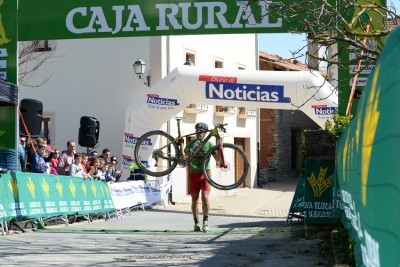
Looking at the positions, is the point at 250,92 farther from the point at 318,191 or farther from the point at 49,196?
the point at 318,191

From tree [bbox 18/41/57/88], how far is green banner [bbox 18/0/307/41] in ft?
46.1

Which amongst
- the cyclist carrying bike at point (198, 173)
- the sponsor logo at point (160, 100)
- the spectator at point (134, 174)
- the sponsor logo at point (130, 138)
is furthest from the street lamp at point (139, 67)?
the cyclist carrying bike at point (198, 173)

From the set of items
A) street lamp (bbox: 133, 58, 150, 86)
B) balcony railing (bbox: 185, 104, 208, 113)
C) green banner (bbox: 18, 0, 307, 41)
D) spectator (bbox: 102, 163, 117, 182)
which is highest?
street lamp (bbox: 133, 58, 150, 86)

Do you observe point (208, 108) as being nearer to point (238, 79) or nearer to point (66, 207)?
point (238, 79)

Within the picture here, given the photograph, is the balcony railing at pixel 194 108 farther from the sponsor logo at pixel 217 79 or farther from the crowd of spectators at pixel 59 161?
the sponsor logo at pixel 217 79

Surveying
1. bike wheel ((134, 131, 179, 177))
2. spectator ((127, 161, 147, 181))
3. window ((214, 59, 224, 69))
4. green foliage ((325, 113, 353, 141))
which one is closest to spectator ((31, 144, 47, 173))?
bike wheel ((134, 131, 179, 177))

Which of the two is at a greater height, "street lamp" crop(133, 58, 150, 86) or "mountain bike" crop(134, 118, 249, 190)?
"street lamp" crop(133, 58, 150, 86)

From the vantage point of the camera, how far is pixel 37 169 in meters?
18.8

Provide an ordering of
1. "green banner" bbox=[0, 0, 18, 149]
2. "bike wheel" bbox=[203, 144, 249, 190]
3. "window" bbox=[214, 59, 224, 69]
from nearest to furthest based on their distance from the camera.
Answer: "bike wheel" bbox=[203, 144, 249, 190] < "green banner" bbox=[0, 0, 18, 149] < "window" bbox=[214, 59, 224, 69]

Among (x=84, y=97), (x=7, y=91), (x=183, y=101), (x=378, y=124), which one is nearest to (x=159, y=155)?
(x=7, y=91)

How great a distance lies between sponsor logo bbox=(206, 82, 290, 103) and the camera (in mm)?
22125

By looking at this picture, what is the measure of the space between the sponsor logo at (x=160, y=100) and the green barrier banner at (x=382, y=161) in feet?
58.7

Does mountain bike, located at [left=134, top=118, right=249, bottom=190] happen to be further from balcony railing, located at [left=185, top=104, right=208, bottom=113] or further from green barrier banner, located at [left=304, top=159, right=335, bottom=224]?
balcony railing, located at [left=185, top=104, right=208, bottom=113]

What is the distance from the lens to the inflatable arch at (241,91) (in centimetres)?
2195
